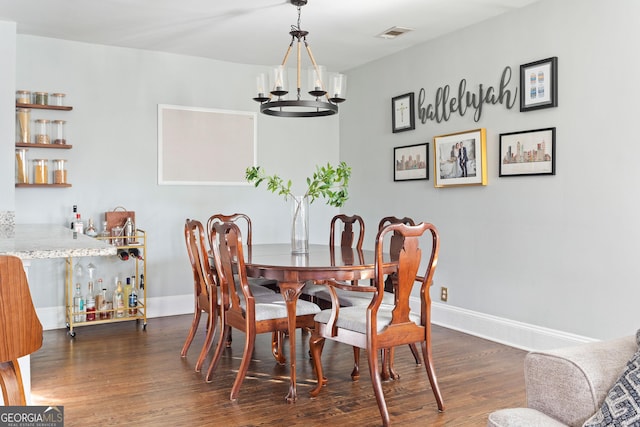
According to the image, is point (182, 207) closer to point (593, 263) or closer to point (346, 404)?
point (346, 404)

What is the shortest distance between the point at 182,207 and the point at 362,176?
190 centimetres

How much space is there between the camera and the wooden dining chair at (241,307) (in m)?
2.97

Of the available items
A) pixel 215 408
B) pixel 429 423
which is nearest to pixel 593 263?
pixel 429 423

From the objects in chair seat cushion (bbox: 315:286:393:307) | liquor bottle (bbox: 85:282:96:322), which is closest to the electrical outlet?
chair seat cushion (bbox: 315:286:393:307)

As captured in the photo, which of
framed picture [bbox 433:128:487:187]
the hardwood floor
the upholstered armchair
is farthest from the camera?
framed picture [bbox 433:128:487:187]

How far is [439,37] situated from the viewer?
4.72 meters

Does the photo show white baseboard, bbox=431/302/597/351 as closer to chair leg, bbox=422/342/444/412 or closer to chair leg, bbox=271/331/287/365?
chair leg, bbox=422/342/444/412

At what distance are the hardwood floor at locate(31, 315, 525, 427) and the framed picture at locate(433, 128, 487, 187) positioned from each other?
4.25 ft

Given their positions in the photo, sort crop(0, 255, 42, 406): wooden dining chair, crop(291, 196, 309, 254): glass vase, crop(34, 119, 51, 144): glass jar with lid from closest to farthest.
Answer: crop(0, 255, 42, 406): wooden dining chair < crop(291, 196, 309, 254): glass vase < crop(34, 119, 51, 144): glass jar with lid

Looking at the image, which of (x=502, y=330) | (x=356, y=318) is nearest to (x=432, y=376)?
(x=356, y=318)

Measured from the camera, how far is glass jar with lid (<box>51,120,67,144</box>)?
4.63 meters

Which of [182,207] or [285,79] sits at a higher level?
[285,79]

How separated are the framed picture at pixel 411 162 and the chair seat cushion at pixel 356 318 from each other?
2201mm

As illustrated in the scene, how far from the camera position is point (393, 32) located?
4562mm
